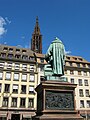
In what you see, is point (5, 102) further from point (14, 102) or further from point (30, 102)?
point (30, 102)

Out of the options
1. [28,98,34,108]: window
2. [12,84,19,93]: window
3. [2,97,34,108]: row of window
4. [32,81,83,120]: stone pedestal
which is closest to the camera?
[32,81,83,120]: stone pedestal

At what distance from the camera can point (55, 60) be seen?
14.6 meters

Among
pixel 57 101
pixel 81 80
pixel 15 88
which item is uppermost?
pixel 81 80

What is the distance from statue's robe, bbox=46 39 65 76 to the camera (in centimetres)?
1440

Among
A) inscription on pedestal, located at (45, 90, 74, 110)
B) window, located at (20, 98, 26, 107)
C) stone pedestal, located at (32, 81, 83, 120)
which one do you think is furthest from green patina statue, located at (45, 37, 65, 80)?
window, located at (20, 98, 26, 107)

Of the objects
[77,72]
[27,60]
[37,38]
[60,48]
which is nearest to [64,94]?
[60,48]

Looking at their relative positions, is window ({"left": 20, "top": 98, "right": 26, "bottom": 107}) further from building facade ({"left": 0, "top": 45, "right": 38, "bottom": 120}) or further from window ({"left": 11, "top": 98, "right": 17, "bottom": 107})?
window ({"left": 11, "top": 98, "right": 17, "bottom": 107})

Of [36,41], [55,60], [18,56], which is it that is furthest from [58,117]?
[36,41]

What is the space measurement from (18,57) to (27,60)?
98.6 inches

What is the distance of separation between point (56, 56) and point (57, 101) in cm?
365

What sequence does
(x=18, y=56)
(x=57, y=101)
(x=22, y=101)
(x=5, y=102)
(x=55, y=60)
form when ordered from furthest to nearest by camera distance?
(x=18, y=56) → (x=22, y=101) → (x=5, y=102) → (x=55, y=60) → (x=57, y=101)

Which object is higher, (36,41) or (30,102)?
(36,41)

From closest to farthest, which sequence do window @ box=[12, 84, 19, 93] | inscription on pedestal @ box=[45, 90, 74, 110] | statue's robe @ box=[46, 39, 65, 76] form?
inscription on pedestal @ box=[45, 90, 74, 110] < statue's robe @ box=[46, 39, 65, 76] < window @ box=[12, 84, 19, 93]

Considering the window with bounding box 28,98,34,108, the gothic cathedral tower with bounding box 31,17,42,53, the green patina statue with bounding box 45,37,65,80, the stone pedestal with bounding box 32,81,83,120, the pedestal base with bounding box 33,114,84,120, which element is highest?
the gothic cathedral tower with bounding box 31,17,42,53
